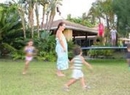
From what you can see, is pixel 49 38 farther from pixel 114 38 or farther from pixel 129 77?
pixel 129 77

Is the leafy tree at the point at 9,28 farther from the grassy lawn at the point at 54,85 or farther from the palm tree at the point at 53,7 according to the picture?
Answer: the grassy lawn at the point at 54,85

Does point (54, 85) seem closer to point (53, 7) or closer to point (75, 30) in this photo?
point (53, 7)

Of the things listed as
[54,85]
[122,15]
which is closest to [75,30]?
[122,15]

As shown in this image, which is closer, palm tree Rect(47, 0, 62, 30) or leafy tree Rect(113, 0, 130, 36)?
leafy tree Rect(113, 0, 130, 36)

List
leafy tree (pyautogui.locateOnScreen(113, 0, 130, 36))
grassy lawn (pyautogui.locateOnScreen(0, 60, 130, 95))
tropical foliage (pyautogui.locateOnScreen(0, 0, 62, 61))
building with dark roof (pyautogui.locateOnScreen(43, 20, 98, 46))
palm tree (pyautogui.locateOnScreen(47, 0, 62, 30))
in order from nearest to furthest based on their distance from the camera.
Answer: grassy lawn (pyautogui.locateOnScreen(0, 60, 130, 95)), tropical foliage (pyautogui.locateOnScreen(0, 0, 62, 61)), leafy tree (pyautogui.locateOnScreen(113, 0, 130, 36)), palm tree (pyautogui.locateOnScreen(47, 0, 62, 30)), building with dark roof (pyautogui.locateOnScreen(43, 20, 98, 46))

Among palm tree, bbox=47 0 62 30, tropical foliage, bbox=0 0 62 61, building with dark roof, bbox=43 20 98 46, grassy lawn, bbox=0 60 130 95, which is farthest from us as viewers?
building with dark roof, bbox=43 20 98 46

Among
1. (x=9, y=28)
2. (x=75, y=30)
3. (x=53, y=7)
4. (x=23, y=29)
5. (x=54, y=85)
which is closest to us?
(x=54, y=85)

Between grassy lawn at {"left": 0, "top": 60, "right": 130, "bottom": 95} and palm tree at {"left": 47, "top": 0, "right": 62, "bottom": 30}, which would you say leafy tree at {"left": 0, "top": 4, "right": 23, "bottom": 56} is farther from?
grassy lawn at {"left": 0, "top": 60, "right": 130, "bottom": 95}

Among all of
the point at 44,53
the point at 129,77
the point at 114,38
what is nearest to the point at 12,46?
the point at 44,53

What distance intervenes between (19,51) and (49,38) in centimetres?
217

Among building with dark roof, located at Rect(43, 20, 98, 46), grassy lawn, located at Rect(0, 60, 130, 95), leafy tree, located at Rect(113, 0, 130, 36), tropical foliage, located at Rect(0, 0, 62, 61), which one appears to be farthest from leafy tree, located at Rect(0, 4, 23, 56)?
grassy lawn, located at Rect(0, 60, 130, 95)

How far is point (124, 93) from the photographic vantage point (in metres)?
9.65

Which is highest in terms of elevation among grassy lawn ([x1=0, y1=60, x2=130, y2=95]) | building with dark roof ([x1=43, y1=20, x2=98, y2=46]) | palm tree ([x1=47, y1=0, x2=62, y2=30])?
palm tree ([x1=47, y1=0, x2=62, y2=30])

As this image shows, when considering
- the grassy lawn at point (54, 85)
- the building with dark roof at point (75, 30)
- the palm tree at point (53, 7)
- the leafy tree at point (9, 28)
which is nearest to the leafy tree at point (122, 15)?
the palm tree at point (53, 7)
